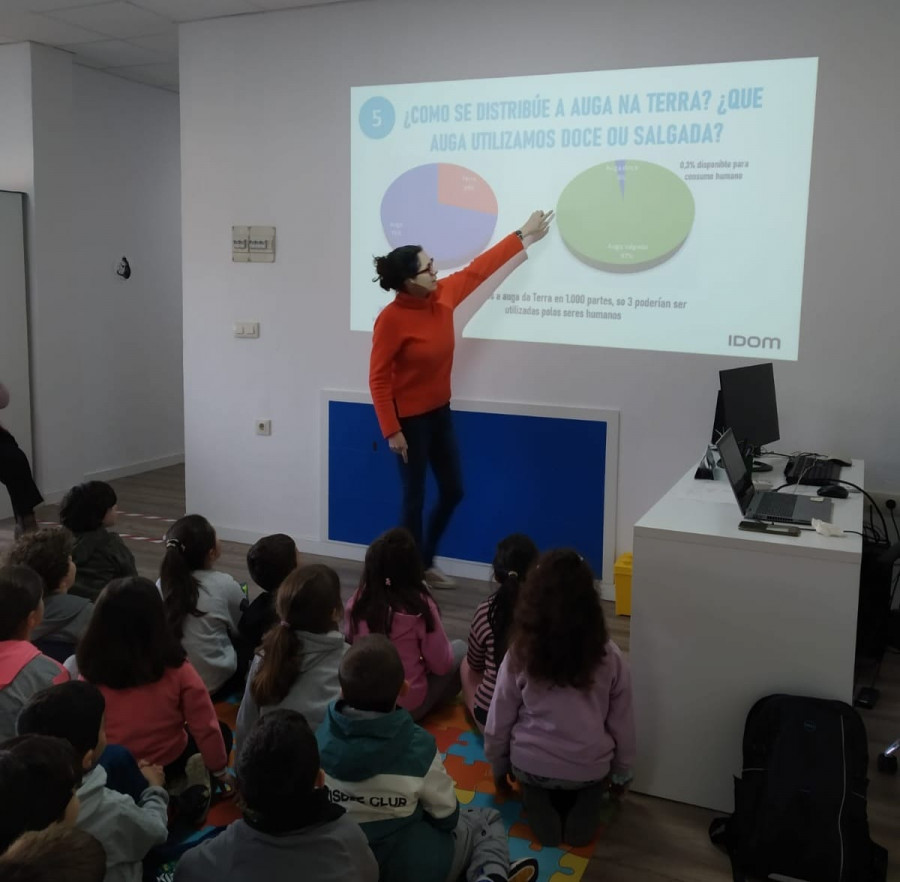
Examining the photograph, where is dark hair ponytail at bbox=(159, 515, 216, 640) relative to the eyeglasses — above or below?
below

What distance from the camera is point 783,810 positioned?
2.12 m

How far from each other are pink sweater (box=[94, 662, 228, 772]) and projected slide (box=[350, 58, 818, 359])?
247 centimetres

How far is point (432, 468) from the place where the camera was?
4320 millimetres

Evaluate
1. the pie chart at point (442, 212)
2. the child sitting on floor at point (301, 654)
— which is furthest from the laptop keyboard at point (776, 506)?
the pie chart at point (442, 212)

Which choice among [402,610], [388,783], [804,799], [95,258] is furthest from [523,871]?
[95,258]

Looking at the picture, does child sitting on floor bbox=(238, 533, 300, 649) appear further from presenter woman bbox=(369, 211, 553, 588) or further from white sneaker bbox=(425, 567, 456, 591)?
white sneaker bbox=(425, 567, 456, 591)

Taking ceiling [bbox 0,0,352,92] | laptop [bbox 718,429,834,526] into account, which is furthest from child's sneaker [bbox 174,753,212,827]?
ceiling [bbox 0,0,352,92]

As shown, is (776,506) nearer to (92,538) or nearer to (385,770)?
(385,770)

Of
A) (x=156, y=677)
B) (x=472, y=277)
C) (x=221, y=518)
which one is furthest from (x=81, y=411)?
(x=156, y=677)

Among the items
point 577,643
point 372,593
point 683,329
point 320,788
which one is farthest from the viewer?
point 683,329

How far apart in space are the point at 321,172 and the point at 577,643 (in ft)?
10.4

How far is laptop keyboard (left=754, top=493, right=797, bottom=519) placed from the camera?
2693mm

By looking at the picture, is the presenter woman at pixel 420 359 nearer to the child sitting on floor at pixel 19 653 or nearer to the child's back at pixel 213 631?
the child's back at pixel 213 631

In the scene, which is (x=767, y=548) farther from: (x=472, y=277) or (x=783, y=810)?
(x=472, y=277)
